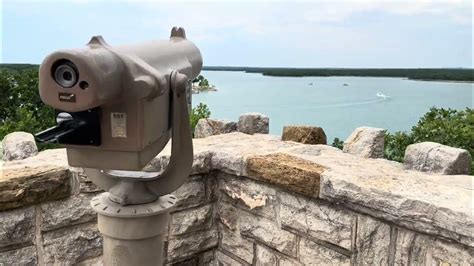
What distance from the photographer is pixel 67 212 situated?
5.75 feet

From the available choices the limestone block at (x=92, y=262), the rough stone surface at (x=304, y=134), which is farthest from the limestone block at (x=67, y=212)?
the rough stone surface at (x=304, y=134)

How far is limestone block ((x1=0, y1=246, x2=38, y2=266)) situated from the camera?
163 centimetres

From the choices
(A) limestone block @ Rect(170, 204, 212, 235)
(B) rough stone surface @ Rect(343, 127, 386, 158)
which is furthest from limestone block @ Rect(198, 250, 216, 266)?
(B) rough stone surface @ Rect(343, 127, 386, 158)

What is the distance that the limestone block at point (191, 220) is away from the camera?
2.07m

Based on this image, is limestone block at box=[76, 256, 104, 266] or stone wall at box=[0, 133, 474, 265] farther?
limestone block at box=[76, 256, 104, 266]

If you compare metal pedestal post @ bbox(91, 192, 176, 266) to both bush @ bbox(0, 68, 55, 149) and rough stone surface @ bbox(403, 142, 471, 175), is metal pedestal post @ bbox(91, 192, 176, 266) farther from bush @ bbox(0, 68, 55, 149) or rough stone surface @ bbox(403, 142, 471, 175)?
bush @ bbox(0, 68, 55, 149)

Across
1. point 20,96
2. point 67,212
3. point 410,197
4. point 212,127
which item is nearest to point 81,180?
point 67,212

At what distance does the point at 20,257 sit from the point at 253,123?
1406mm

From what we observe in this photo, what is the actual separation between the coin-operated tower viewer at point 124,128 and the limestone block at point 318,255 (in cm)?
74

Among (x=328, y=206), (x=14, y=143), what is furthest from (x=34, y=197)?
(x=328, y=206)

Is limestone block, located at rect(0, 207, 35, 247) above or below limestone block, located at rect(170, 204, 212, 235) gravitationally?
above

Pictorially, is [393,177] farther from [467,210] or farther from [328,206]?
[467,210]

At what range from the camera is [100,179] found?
1.22 metres

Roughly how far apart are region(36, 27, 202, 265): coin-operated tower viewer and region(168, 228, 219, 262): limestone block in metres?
0.86
